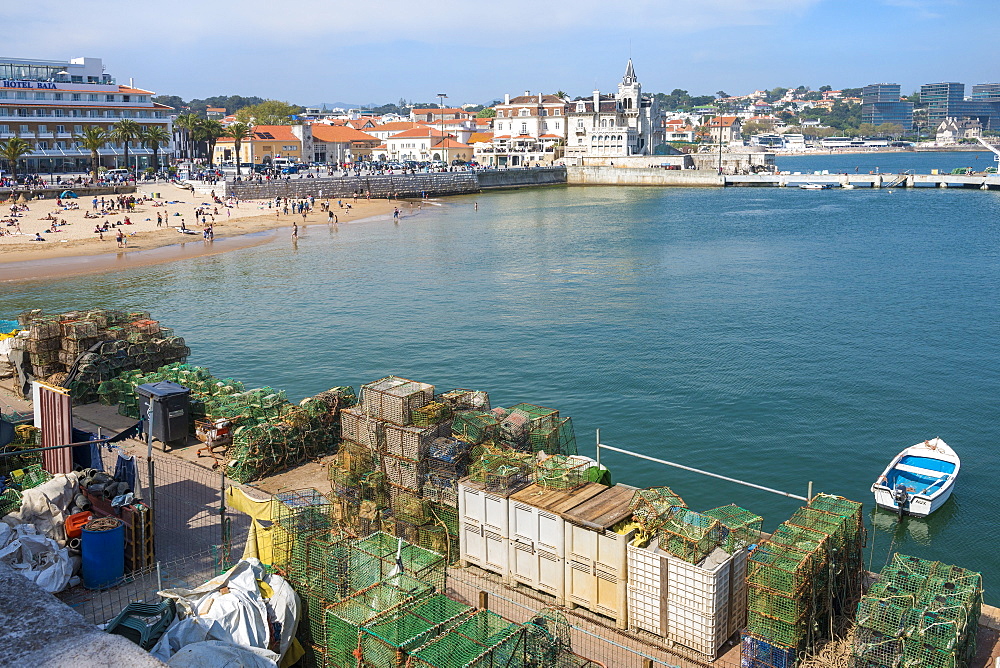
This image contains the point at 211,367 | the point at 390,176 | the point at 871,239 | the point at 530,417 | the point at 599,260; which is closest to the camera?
the point at 530,417

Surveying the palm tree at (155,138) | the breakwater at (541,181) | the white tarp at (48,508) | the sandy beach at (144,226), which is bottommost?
the white tarp at (48,508)

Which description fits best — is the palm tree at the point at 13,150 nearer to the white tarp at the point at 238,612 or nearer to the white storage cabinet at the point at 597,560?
the white tarp at the point at 238,612

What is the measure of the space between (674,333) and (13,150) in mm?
66457

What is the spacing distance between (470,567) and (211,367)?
17.8 metres

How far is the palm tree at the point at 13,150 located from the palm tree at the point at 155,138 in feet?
35.0

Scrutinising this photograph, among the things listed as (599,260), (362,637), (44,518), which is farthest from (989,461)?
(599,260)

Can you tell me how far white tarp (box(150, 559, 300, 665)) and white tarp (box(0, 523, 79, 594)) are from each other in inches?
90.4

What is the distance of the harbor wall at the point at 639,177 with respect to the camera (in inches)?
4486

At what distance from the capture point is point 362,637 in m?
7.89

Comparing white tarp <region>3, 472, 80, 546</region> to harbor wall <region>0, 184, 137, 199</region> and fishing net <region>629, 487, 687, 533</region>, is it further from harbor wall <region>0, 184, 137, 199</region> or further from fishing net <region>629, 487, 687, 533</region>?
harbor wall <region>0, 184, 137, 199</region>

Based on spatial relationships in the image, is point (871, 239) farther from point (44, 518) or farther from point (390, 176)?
point (44, 518)

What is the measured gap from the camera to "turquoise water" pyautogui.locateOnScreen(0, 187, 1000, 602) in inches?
757

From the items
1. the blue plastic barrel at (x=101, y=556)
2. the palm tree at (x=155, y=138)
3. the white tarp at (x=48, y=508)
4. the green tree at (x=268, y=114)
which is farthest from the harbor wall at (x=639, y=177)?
the blue plastic barrel at (x=101, y=556)

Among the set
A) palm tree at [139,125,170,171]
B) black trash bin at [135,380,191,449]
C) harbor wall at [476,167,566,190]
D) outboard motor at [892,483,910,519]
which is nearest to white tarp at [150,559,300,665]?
black trash bin at [135,380,191,449]
